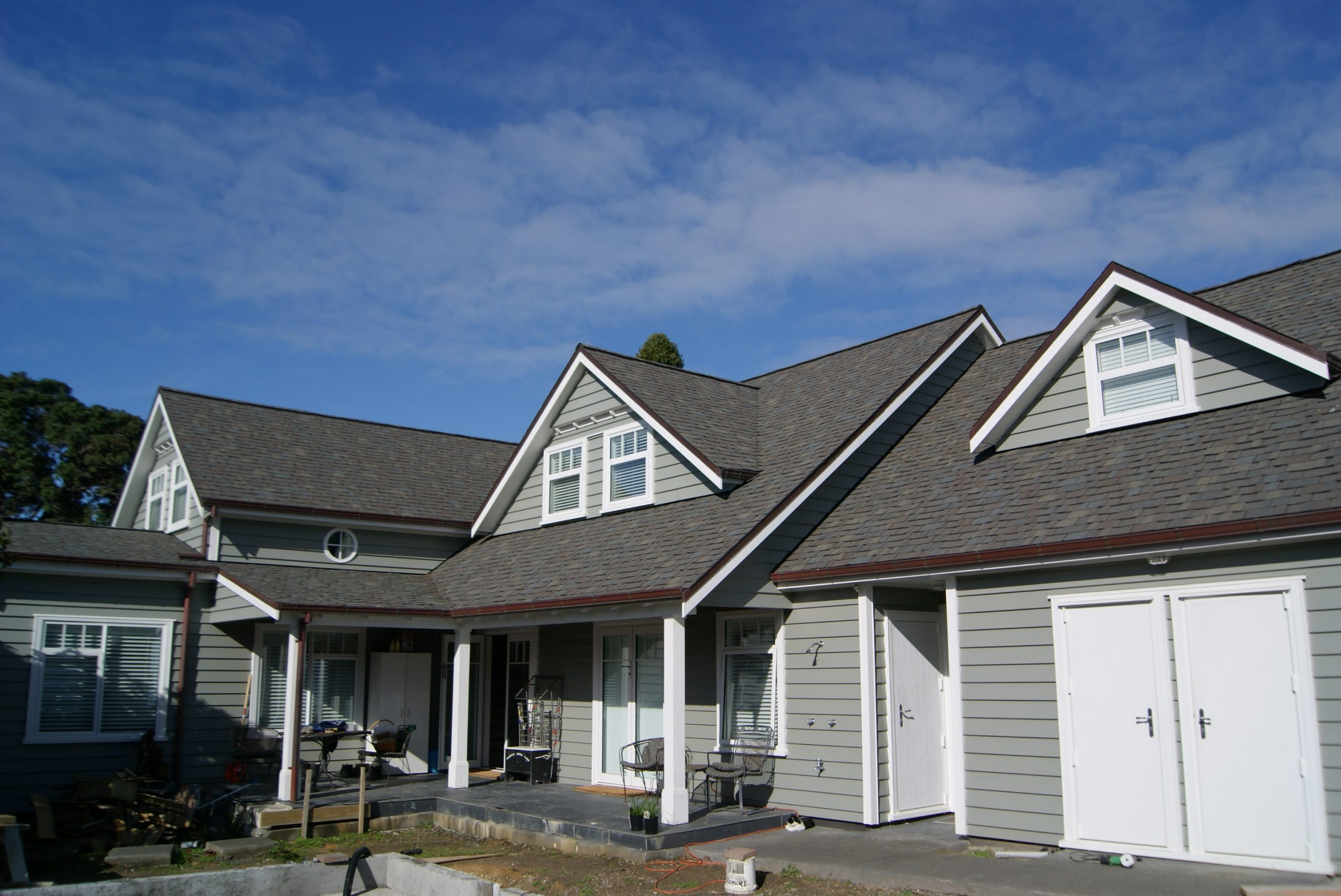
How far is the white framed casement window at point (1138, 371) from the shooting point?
35.2ft

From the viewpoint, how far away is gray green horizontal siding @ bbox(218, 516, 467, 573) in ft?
53.3

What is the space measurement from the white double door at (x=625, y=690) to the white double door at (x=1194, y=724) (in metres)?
5.91

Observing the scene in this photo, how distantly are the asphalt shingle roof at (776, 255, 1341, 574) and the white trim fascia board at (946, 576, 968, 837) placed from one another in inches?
23.8

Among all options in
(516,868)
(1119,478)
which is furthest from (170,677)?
(1119,478)

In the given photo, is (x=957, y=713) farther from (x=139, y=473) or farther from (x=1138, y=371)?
(x=139, y=473)

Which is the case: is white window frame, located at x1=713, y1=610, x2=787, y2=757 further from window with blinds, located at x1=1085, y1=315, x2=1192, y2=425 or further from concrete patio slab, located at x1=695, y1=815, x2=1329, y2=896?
window with blinds, located at x1=1085, y1=315, x2=1192, y2=425

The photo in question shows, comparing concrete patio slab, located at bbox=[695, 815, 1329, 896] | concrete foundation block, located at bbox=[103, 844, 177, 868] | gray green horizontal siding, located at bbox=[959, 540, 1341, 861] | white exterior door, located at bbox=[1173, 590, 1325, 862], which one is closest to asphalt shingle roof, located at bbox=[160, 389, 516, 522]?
concrete foundation block, located at bbox=[103, 844, 177, 868]

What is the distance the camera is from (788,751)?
12.0 meters

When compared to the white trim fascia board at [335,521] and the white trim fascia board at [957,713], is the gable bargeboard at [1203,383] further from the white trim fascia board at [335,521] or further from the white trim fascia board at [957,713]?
the white trim fascia board at [335,521]

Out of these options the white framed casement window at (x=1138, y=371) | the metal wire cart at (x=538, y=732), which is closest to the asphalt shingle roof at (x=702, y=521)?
the metal wire cart at (x=538, y=732)

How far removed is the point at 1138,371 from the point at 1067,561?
274cm

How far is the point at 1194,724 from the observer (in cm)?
868

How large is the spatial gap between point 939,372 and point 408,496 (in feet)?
31.6

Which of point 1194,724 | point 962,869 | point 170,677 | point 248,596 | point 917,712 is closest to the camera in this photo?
point 1194,724
